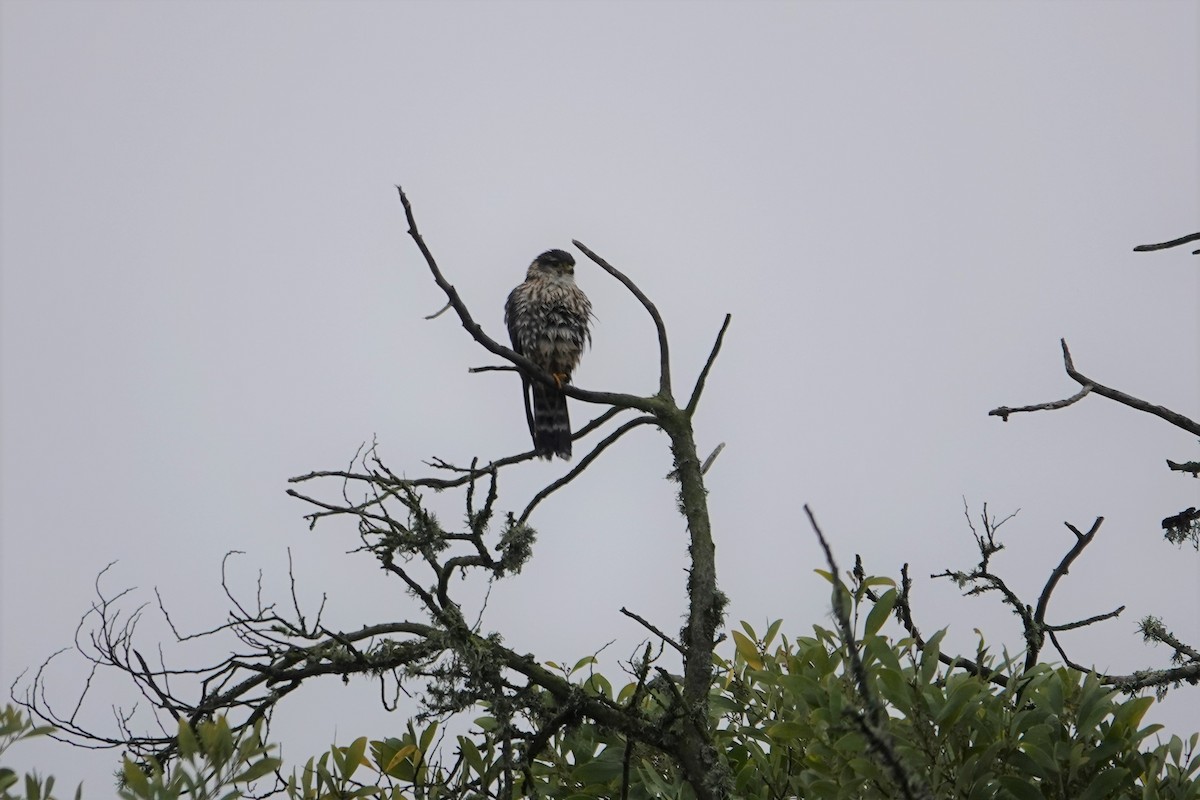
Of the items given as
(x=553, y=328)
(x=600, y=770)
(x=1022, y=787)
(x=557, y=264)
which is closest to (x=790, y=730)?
(x=1022, y=787)

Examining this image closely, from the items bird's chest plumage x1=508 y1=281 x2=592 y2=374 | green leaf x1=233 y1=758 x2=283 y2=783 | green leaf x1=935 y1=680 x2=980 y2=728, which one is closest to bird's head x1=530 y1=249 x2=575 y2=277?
bird's chest plumage x1=508 y1=281 x2=592 y2=374

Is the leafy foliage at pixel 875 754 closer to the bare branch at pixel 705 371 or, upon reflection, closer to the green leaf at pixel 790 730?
the green leaf at pixel 790 730

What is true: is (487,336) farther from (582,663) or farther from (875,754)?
(875,754)

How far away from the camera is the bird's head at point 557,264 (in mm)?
7527

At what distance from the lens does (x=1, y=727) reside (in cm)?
201

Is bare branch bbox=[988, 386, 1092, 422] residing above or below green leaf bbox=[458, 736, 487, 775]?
above

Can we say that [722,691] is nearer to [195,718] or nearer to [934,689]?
[934,689]

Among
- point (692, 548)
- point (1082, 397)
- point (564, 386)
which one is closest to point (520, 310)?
point (564, 386)

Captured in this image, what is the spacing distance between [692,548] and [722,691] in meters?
0.43

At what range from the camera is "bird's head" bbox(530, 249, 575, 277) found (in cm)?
753

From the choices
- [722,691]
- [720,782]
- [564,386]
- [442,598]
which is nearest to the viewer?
[720,782]

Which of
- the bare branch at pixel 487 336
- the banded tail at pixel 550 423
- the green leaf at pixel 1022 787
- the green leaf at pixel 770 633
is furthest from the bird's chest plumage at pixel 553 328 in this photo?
the green leaf at pixel 1022 787

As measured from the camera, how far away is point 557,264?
754 cm

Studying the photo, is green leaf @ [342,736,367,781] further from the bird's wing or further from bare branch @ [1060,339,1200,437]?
the bird's wing
